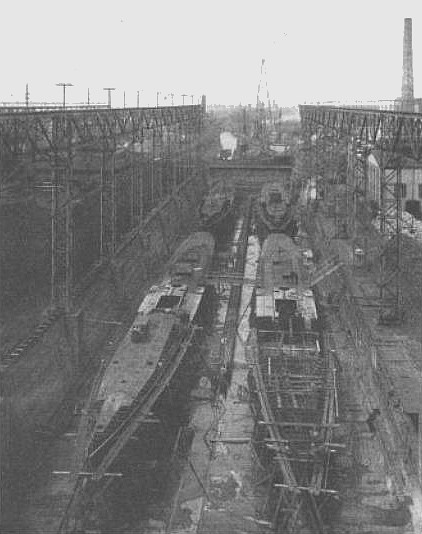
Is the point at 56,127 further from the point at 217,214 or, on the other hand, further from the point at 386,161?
the point at 217,214

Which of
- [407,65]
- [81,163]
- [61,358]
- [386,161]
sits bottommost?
[61,358]

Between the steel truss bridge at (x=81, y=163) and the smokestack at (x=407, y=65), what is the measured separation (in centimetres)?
2803

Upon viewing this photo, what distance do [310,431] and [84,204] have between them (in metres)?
20.9

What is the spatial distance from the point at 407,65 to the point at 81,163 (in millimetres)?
51406

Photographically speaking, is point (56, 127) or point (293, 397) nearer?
point (293, 397)

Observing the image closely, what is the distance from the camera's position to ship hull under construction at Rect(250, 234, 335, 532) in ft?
43.8

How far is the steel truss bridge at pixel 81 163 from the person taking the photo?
20812 mm

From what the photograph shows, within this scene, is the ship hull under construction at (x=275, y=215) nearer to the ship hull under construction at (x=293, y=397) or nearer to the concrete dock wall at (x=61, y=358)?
the concrete dock wall at (x=61, y=358)

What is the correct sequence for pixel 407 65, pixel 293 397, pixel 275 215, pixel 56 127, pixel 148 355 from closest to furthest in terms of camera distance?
pixel 293 397, pixel 148 355, pixel 56 127, pixel 275 215, pixel 407 65

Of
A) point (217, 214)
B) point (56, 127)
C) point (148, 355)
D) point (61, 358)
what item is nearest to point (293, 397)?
point (148, 355)

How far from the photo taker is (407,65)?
74000 mm

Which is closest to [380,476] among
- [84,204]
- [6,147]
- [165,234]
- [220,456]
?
[220,456]

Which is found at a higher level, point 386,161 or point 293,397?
point 386,161

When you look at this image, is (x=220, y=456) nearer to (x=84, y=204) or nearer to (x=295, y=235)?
(x=84, y=204)
